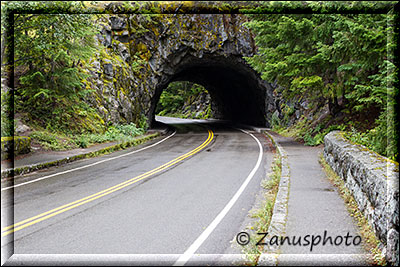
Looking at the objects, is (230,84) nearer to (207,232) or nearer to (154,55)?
(154,55)

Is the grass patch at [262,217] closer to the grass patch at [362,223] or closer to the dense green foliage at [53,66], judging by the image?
the grass patch at [362,223]

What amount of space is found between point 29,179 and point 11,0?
5.26 metres

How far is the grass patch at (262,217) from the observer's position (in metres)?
4.45

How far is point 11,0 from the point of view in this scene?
809 cm

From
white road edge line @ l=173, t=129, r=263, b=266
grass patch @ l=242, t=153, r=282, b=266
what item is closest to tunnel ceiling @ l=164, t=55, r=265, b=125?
grass patch @ l=242, t=153, r=282, b=266

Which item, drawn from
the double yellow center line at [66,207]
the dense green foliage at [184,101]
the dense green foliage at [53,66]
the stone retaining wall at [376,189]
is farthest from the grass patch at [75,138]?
the dense green foliage at [184,101]

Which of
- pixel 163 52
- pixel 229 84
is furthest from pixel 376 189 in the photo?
pixel 229 84

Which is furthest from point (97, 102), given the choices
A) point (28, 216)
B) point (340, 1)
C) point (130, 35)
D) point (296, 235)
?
point (296, 235)

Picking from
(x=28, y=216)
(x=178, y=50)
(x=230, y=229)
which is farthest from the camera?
(x=178, y=50)

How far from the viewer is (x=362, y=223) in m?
5.17

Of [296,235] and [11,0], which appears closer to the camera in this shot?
[296,235]

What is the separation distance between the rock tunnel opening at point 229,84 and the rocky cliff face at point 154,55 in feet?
0.49

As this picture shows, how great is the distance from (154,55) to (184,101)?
1696 inches

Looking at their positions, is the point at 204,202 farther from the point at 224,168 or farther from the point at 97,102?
the point at 97,102
